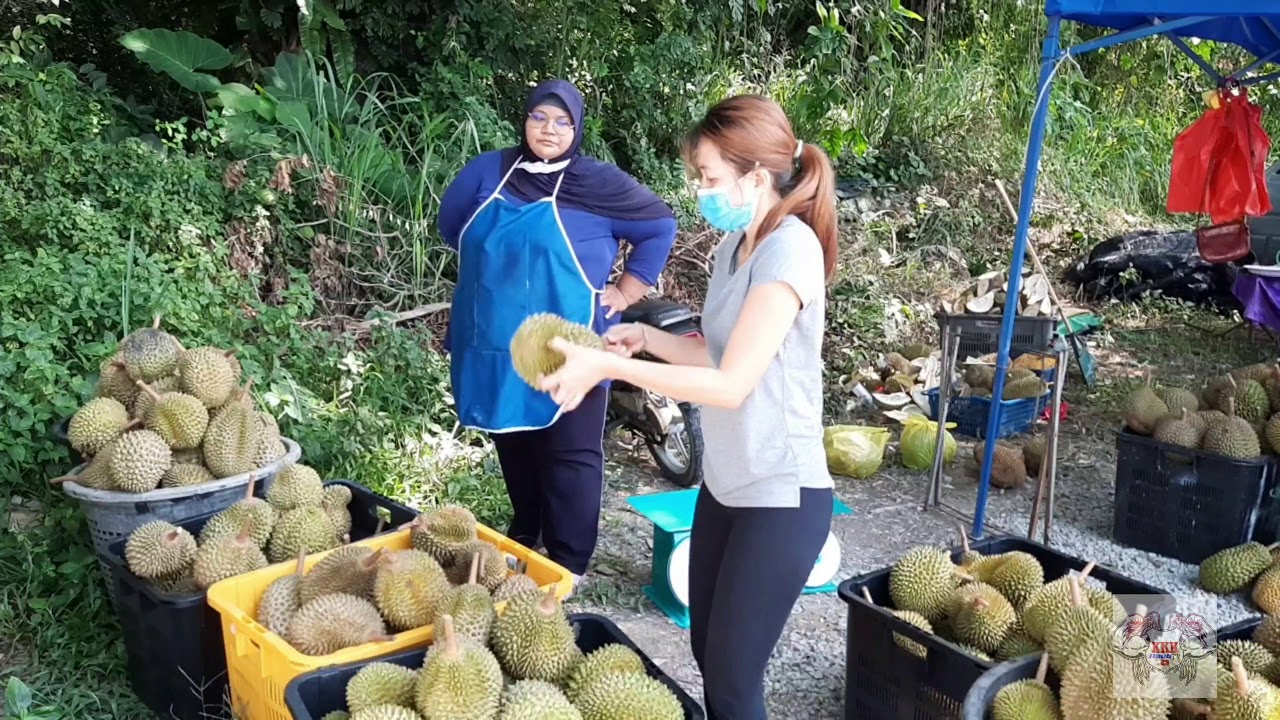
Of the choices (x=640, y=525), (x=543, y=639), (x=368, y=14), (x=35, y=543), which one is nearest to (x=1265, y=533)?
(x=640, y=525)

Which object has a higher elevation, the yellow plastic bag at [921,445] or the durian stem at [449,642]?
the durian stem at [449,642]

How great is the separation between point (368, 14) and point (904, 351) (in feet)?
13.5

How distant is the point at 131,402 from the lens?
3.13 metres

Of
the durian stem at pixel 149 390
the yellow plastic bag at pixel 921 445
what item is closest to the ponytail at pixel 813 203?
the durian stem at pixel 149 390

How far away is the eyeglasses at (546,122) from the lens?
317cm

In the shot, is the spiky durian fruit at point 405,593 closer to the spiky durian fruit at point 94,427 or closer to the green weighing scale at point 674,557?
the spiky durian fruit at point 94,427

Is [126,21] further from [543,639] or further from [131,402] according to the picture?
[543,639]

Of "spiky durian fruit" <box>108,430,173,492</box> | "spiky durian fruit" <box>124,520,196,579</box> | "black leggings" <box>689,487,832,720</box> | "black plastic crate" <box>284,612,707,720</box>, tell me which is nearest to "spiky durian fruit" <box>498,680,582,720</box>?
"black plastic crate" <box>284,612,707,720</box>

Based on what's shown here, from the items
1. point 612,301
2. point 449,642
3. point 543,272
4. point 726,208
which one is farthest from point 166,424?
point 726,208

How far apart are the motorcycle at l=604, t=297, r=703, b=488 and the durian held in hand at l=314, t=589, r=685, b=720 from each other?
103 inches

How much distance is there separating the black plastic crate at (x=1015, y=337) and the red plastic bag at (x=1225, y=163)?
39.4 inches

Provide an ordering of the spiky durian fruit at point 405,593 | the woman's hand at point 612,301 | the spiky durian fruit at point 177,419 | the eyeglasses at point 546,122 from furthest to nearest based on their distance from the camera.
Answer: the woman's hand at point 612,301 < the eyeglasses at point 546,122 < the spiky durian fruit at point 177,419 < the spiky durian fruit at point 405,593

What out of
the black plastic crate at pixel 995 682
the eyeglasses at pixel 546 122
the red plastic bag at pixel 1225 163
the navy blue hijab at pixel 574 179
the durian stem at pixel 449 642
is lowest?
the black plastic crate at pixel 995 682

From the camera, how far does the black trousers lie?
3359mm
